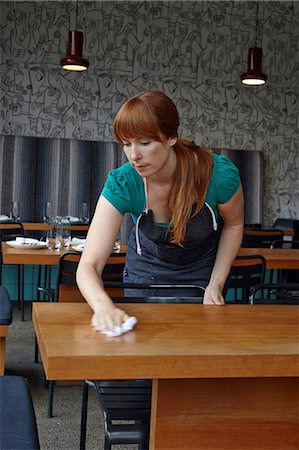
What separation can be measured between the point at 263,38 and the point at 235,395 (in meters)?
7.60

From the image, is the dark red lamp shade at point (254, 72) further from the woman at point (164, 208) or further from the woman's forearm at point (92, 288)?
the woman's forearm at point (92, 288)

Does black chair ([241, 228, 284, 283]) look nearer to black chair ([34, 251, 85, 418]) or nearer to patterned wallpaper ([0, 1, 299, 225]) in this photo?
black chair ([34, 251, 85, 418])

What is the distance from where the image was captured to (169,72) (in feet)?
27.0

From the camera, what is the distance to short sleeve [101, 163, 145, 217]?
202 centimetres

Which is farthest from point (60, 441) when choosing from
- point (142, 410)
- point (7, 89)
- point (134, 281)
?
point (7, 89)

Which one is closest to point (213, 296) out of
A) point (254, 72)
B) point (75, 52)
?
point (75, 52)

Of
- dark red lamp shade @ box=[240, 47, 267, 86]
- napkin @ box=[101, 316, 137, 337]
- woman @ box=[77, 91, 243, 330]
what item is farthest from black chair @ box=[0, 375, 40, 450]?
dark red lamp shade @ box=[240, 47, 267, 86]

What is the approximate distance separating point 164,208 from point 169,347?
0.79m

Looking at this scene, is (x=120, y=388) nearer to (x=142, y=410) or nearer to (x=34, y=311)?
(x=142, y=410)

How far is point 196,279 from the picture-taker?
87.6 inches

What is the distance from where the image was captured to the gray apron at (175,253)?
2109 mm

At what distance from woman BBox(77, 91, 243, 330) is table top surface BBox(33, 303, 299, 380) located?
196 mm

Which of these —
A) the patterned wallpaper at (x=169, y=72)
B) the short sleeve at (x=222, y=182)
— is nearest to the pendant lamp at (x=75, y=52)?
the patterned wallpaper at (x=169, y=72)

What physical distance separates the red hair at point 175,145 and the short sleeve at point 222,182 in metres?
0.03
